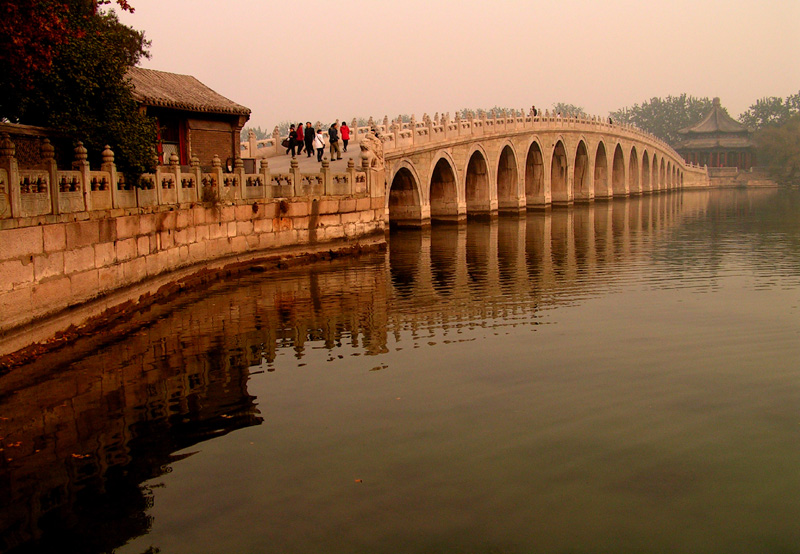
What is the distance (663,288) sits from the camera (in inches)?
586

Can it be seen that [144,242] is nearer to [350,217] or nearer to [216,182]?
[216,182]

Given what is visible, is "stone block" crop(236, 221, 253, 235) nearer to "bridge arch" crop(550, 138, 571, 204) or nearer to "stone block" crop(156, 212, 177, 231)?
"stone block" crop(156, 212, 177, 231)

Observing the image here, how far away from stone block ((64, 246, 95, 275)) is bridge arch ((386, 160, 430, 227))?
56.6 ft

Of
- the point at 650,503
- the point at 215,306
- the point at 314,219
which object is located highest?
the point at 314,219

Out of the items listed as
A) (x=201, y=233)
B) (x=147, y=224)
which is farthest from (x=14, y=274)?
(x=201, y=233)

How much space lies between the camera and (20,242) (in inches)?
384

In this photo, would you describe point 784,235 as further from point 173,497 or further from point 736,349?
point 173,497

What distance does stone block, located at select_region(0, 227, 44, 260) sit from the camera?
9.45 meters

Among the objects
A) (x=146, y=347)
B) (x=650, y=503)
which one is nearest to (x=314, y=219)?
(x=146, y=347)

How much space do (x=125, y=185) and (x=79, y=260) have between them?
246 cm

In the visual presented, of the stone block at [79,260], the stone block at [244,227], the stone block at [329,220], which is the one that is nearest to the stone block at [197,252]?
the stone block at [244,227]

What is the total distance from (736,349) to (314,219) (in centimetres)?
1199

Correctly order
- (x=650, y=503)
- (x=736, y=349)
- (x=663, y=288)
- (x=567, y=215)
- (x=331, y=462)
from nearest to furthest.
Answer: (x=650, y=503), (x=331, y=462), (x=736, y=349), (x=663, y=288), (x=567, y=215)

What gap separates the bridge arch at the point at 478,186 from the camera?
114ft
